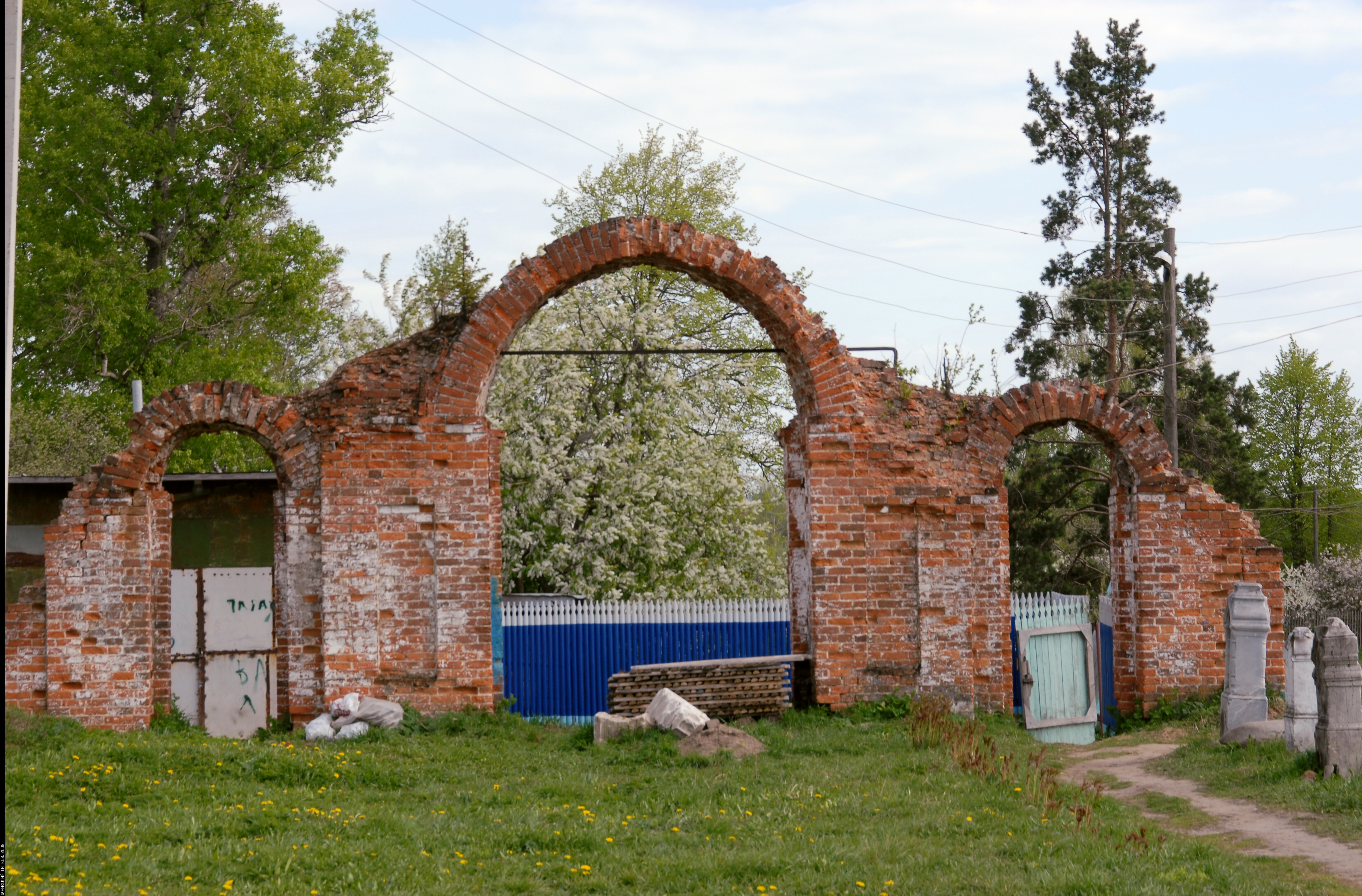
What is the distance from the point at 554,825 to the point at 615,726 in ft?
10.5

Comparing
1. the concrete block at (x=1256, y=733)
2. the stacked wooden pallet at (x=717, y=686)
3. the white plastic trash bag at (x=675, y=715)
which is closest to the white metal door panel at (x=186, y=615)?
the stacked wooden pallet at (x=717, y=686)

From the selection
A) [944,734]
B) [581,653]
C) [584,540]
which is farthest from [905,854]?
[584,540]

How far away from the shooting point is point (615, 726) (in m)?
10.3

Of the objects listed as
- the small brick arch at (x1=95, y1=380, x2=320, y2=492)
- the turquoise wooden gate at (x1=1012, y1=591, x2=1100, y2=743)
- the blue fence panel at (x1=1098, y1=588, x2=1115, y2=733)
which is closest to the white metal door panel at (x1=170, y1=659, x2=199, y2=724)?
the small brick arch at (x1=95, y1=380, x2=320, y2=492)

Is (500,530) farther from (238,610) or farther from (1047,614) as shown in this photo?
(1047,614)

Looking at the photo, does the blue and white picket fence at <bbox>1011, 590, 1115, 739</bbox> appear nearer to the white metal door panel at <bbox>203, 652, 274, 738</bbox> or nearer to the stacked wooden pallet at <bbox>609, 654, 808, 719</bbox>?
the stacked wooden pallet at <bbox>609, 654, 808, 719</bbox>

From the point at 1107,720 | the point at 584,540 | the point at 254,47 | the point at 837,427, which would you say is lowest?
the point at 1107,720

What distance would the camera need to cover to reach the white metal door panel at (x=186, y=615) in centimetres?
1381

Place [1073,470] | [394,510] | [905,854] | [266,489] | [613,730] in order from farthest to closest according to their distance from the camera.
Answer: [1073,470] → [266,489] → [394,510] → [613,730] → [905,854]

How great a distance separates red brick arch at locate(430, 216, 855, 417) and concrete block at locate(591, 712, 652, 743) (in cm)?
314

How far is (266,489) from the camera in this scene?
15250mm

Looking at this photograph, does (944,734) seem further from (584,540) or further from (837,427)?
(584,540)

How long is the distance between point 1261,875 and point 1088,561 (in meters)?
20.8

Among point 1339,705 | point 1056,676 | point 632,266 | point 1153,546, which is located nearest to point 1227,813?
point 1339,705
